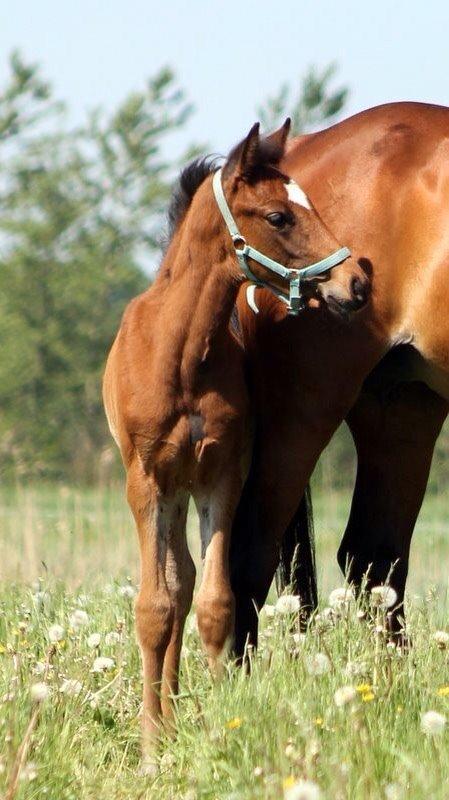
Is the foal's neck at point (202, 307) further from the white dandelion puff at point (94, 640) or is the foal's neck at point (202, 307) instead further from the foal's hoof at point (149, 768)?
the foal's hoof at point (149, 768)

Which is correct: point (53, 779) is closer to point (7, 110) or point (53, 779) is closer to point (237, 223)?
point (237, 223)

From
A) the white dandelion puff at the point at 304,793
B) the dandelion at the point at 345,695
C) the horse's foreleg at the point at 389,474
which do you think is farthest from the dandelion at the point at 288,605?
the white dandelion puff at the point at 304,793

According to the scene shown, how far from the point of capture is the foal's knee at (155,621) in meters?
4.33

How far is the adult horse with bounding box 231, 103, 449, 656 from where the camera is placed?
4594 millimetres

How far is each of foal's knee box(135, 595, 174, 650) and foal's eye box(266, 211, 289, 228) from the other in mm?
1194

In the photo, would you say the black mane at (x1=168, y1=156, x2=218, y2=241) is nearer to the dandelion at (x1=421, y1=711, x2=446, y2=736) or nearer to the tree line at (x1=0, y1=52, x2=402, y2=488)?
the dandelion at (x1=421, y1=711, x2=446, y2=736)

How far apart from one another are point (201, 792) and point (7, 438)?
50.5ft

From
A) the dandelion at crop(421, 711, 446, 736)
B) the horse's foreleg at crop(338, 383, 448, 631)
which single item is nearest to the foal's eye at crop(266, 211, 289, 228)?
the horse's foreleg at crop(338, 383, 448, 631)

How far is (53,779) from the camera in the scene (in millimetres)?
3344

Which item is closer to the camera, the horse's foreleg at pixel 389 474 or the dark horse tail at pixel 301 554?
the horse's foreleg at pixel 389 474

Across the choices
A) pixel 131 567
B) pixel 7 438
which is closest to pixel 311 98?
pixel 7 438

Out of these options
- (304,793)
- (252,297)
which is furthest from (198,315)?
(304,793)

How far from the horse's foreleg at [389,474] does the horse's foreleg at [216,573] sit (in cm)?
87

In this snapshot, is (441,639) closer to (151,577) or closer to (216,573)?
(216,573)
